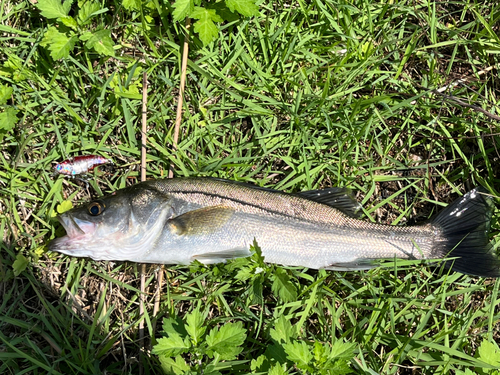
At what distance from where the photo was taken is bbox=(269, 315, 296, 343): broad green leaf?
325 centimetres

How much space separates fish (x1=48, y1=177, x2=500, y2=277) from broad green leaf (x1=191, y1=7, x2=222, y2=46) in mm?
1255

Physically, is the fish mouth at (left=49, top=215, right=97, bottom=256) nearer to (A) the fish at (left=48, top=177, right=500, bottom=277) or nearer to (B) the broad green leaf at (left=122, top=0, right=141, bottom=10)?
(A) the fish at (left=48, top=177, right=500, bottom=277)

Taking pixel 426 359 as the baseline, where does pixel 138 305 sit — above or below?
above

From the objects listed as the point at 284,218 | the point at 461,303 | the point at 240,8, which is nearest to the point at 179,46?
the point at 240,8

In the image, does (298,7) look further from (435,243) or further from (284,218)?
(435,243)

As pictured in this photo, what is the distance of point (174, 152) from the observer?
12.7 ft

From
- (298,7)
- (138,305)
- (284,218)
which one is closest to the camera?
(284,218)

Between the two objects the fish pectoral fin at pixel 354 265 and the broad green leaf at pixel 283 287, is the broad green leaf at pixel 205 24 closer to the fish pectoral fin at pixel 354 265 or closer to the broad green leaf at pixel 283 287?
the broad green leaf at pixel 283 287

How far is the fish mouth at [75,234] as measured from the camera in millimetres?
3322

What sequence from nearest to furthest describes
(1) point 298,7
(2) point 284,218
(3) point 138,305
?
1. (2) point 284,218
2. (3) point 138,305
3. (1) point 298,7

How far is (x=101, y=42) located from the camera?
12.2 ft

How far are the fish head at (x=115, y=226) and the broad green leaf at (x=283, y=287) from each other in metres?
1.04

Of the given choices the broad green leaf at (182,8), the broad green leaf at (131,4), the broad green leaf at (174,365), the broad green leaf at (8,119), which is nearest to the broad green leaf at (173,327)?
the broad green leaf at (174,365)

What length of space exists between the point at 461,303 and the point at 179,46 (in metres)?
3.61
